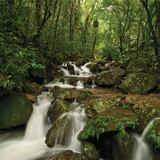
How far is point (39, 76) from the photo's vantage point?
14289 millimetres

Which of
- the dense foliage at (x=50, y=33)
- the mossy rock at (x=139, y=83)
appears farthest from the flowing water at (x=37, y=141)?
the mossy rock at (x=139, y=83)

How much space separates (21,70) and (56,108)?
6.30 ft

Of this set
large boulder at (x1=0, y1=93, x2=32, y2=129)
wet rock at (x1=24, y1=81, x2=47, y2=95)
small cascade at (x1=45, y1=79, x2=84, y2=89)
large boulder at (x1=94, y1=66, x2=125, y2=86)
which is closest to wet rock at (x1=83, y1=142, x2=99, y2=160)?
large boulder at (x1=0, y1=93, x2=32, y2=129)

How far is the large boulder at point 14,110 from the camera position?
9445 millimetres

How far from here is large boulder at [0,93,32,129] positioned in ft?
31.0

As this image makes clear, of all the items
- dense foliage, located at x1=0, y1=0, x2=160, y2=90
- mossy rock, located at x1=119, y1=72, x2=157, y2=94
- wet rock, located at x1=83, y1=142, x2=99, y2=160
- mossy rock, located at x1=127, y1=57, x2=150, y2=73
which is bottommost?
wet rock, located at x1=83, y1=142, x2=99, y2=160

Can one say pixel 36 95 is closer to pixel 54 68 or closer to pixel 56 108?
pixel 56 108

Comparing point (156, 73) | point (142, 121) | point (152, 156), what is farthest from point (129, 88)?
point (152, 156)

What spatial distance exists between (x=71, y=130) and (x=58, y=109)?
1.09 metres

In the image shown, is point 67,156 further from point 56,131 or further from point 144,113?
point 144,113

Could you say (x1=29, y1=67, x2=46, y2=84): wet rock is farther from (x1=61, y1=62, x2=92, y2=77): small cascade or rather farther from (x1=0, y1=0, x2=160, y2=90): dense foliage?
(x1=61, y1=62, x2=92, y2=77): small cascade

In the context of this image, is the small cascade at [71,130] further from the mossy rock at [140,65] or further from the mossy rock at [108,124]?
the mossy rock at [140,65]

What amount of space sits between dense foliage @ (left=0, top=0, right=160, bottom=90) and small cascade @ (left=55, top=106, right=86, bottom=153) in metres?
2.33

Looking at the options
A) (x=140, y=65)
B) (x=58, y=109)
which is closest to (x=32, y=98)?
(x=58, y=109)
